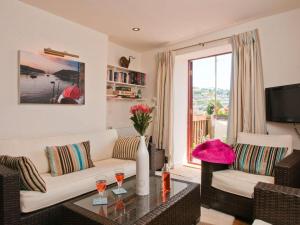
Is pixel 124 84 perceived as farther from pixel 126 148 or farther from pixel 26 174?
pixel 26 174

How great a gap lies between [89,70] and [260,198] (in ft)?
9.17

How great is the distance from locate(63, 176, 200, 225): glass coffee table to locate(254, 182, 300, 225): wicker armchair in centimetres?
54

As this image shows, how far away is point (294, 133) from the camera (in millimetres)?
2654

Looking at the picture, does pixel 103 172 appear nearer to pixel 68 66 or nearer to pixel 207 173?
pixel 207 173

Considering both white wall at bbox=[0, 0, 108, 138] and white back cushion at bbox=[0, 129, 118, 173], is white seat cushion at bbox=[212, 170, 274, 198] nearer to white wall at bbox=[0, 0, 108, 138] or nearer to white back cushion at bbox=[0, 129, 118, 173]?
white back cushion at bbox=[0, 129, 118, 173]

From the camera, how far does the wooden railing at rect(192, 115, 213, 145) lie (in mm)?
4344

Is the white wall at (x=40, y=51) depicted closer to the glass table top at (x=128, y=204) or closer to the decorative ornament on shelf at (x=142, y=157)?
the glass table top at (x=128, y=204)

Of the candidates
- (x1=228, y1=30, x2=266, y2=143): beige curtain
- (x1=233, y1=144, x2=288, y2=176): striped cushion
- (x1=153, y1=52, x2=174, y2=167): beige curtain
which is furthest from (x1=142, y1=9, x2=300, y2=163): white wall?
(x1=153, y1=52, x2=174, y2=167): beige curtain

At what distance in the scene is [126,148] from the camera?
9.54 feet

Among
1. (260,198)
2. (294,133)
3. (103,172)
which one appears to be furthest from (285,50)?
(103,172)

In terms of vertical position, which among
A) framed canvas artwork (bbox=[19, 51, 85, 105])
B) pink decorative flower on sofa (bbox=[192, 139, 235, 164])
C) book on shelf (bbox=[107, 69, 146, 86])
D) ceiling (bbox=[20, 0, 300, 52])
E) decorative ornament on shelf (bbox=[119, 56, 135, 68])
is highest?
ceiling (bbox=[20, 0, 300, 52])

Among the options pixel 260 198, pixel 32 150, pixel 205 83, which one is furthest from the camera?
pixel 205 83

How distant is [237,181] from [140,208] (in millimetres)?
1118

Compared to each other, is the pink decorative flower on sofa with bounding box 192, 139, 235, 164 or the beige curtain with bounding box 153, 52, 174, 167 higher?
the beige curtain with bounding box 153, 52, 174, 167
